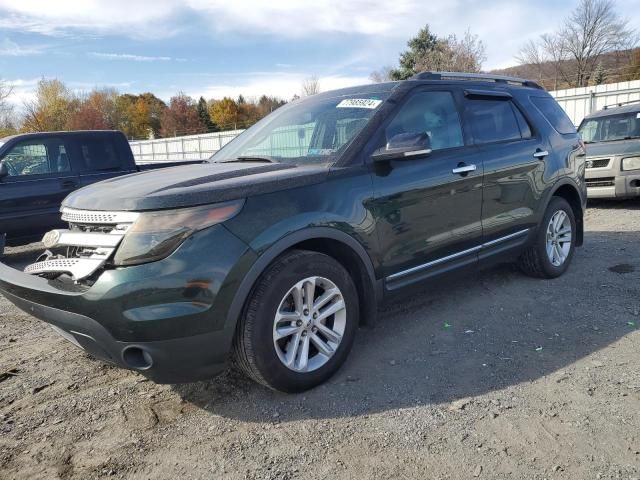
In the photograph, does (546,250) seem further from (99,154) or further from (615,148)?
(99,154)

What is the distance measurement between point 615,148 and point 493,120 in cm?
588

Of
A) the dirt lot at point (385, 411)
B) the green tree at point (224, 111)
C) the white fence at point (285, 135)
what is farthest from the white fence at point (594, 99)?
the green tree at point (224, 111)

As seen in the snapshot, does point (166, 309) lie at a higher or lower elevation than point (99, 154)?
lower

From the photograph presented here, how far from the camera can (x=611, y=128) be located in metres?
9.73

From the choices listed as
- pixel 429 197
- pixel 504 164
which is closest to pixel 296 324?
pixel 429 197

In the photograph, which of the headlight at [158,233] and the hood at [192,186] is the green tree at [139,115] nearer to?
the hood at [192,186]

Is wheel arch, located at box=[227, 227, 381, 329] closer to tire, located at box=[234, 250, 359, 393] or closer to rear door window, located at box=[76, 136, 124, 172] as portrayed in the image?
tire, located at box=[234, 250, 359, 393]

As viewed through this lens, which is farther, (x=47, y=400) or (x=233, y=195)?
(x=47, y=400)

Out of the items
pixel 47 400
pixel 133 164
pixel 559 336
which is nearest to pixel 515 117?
pixel 559 336

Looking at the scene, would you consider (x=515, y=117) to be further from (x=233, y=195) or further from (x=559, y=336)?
(x=233, y=195)

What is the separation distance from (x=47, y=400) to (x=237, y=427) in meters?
1.27

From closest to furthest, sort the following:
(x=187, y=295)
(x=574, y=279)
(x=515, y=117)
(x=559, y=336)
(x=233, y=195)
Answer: (x=187, y=295)
(x=233, y=195)
(x=559, y=336)
(x=515, y=117)
(x=574, y=279)

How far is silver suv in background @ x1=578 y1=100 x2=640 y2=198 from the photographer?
850 cm

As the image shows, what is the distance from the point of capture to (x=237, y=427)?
2.67m
